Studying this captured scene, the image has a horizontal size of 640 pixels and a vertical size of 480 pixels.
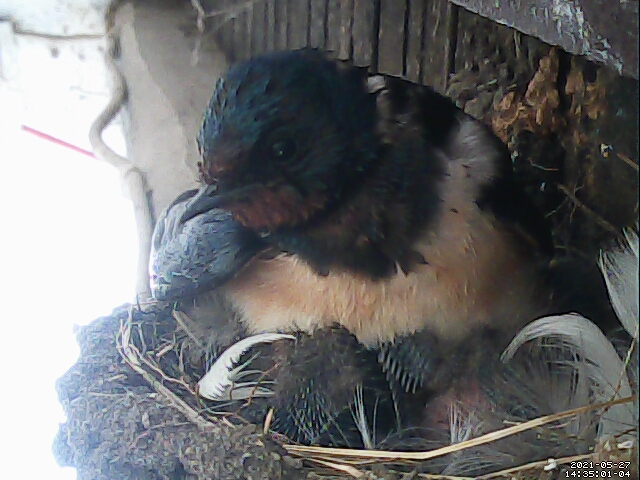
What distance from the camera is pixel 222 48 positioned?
0.70 m

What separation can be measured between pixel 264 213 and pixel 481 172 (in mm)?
184

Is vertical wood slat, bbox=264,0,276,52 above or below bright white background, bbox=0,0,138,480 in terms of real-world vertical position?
above

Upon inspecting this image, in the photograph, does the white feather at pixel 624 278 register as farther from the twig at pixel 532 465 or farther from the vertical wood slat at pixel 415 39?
the vertical wood slat at pixel 415 39

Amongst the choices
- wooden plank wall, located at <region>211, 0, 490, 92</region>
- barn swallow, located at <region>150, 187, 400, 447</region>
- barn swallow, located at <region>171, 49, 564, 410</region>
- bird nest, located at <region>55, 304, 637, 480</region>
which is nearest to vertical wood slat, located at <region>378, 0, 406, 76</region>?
wooden plank wall, located at <region>211, 0, 490, 92</region>

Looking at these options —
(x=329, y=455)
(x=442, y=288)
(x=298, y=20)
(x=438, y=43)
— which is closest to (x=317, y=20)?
(x=298, y=20)

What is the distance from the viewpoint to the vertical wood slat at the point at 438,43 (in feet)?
2.31

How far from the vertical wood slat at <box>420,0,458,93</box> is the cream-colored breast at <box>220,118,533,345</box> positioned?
18 cm

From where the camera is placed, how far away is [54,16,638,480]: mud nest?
552mm

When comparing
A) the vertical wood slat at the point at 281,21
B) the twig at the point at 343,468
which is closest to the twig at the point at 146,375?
the twig at the point at 343,468

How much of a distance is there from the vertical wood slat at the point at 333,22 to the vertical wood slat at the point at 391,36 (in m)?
0.04

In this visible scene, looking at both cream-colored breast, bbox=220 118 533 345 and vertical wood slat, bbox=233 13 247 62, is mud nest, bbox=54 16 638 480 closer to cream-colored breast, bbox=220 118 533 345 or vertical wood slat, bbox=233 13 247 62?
cream-colored breast, bbox=220 118 533 345

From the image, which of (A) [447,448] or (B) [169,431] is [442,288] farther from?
(B) [169,431]

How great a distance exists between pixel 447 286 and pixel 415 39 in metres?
0.29

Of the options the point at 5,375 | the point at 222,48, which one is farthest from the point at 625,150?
the point at 5,375
